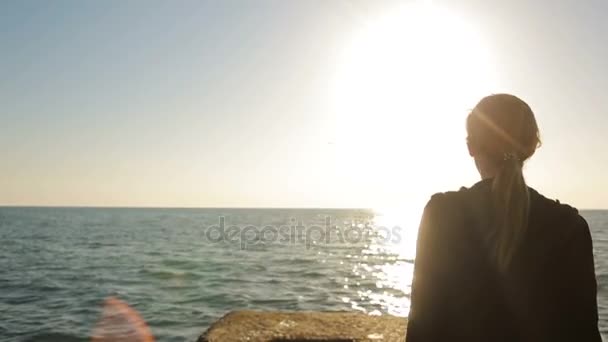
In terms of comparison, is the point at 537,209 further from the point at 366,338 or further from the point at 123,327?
the point at 123,327

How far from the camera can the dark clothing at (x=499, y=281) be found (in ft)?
6.59

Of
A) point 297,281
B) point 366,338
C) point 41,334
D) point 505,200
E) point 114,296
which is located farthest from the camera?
point 297,281

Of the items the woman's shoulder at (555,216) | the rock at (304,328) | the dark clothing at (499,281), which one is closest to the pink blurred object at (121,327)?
the rock at (304,328)

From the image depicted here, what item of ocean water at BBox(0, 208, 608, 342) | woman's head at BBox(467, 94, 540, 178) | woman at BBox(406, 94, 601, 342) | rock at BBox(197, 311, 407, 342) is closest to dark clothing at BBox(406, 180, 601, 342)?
woman at BBox(406, 94, 601, 342)

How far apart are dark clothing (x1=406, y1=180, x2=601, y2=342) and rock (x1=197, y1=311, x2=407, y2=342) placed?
3372mm

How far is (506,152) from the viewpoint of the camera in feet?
6.89

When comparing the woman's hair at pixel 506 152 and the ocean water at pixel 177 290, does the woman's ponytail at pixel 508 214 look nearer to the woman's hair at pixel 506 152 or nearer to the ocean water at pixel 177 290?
the woman's hair at pixel 506 152

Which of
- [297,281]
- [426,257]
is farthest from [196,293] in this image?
[426,257]

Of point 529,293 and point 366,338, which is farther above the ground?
point 529,293

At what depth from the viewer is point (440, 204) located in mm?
2072

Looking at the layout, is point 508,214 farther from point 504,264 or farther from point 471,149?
A: point 471,149

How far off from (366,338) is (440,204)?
3.65 metres

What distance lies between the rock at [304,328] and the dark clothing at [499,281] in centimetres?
337

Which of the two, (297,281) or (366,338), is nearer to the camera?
(366,338)
